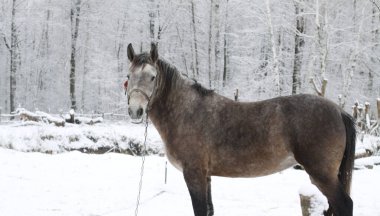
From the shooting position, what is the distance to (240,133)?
4.07 metres

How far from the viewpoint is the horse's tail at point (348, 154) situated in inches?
154

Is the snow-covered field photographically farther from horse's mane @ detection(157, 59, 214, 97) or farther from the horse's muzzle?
the horse's muzzle

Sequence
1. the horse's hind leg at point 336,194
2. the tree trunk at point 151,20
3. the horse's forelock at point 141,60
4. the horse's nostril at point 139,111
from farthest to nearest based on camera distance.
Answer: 1. the tree trunk at point 151,20
2. the horse's forelock at point 141,60
3. the horse's nostril at point 139,111
4. the horse's hind leg at point 336,194

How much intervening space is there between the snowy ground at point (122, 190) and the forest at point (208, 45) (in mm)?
7906

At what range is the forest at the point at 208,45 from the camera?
18.7 meters

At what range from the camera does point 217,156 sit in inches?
162

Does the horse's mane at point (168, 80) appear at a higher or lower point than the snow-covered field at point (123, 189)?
higher

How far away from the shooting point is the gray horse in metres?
3.80

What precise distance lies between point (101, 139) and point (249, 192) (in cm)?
904

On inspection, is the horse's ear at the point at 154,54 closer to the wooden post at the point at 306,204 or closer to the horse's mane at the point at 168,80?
the horse's mane at the point at 168,80

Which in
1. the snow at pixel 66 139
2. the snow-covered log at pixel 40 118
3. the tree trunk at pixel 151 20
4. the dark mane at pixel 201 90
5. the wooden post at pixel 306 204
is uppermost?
the tree trunk at pixel 151 20

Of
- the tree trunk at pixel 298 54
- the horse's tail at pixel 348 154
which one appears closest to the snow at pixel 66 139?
the tree trunk at pixel 298 54

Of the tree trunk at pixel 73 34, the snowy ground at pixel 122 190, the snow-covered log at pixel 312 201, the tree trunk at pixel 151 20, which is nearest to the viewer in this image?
the snow-covered log at pixel 312 201

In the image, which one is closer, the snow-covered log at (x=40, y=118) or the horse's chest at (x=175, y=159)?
the horse's chest at (x=175, y=159)
